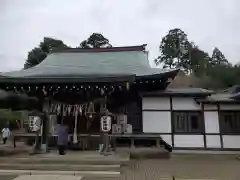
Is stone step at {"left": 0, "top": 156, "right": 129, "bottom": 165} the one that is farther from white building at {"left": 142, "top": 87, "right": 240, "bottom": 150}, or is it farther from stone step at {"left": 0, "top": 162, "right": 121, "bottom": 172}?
white building at {"left": 142, "top": 87, "right": 240, "bottom": 150}

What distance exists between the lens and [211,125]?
11.7m

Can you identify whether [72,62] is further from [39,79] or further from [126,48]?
[39,79]

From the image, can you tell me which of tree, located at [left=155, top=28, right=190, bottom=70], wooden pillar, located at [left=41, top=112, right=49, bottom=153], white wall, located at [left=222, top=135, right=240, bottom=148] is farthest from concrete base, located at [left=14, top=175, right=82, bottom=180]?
tree, located at [left=155, top=28, right=190, bottom=70]

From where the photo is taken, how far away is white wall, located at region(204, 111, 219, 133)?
461 inches

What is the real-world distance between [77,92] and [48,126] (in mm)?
1883

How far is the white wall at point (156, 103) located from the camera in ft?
38.9

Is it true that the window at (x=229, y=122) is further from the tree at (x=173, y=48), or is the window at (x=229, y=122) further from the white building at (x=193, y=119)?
the tree at (x=173, y=48)

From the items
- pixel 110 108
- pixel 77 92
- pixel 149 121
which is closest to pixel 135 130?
pixel 149 121

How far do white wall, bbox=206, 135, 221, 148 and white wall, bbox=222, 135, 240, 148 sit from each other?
28 centimetres

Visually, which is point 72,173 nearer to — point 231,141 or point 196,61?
point 231,141

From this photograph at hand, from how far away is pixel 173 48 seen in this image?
1951 inches

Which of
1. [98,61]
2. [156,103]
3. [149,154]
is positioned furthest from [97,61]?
[149,154]

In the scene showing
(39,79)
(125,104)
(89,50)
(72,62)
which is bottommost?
(125,104)

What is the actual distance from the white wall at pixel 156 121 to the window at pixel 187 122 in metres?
0.39
